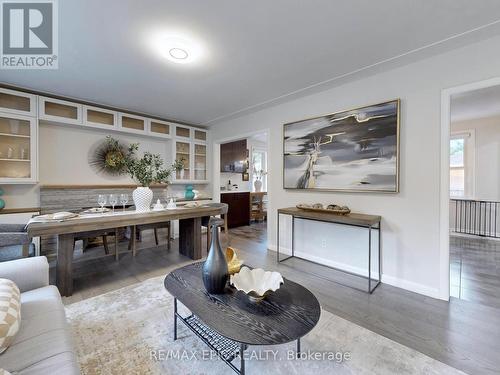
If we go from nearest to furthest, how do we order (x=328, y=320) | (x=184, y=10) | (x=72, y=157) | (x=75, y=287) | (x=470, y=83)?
(x=184, y=10) → (x=328, y=320) → (x=470, y=83) → (x=75, y=287) → (x=72, y=157)

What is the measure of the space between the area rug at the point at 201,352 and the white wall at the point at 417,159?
44.9 inches

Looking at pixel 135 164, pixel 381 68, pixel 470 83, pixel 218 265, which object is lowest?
pixel 218 265

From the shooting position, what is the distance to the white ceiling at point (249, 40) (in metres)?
1.76

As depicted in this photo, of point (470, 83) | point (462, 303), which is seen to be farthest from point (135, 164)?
point (462, 303)

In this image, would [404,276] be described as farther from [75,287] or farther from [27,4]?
[27,4]

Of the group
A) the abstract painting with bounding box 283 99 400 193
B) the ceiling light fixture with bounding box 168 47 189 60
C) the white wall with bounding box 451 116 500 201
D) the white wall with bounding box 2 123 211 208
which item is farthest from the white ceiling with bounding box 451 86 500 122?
the white wall with bounding box 2 123 211 208

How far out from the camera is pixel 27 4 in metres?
1.80

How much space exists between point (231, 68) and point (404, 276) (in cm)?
311

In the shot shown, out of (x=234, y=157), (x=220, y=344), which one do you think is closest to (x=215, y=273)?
(x=220, y=344)

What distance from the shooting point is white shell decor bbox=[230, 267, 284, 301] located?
1.40m

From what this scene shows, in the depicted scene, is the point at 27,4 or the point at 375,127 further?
the point at 375,127

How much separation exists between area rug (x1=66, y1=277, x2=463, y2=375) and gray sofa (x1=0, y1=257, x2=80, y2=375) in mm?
475

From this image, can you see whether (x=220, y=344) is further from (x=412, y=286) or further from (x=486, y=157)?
(x=486, y=157)

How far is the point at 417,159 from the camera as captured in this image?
2.49 m
